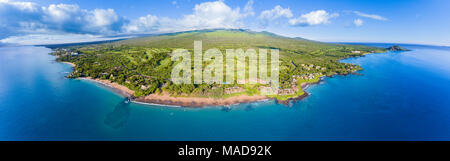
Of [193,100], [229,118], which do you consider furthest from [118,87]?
[229,118]

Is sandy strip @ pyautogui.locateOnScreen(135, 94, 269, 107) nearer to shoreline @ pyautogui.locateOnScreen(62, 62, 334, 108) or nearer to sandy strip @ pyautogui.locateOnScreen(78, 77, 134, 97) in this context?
shoreline @ pyautogui.locateOnScreen(62, 62, 334, 108)

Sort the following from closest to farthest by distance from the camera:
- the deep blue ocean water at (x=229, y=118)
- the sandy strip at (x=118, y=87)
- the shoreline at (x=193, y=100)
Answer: the deep blue ocean water at (x=229, y=118) < the shoreline at (x=193, y=100) < the sandy strip at (x=118, y=87)

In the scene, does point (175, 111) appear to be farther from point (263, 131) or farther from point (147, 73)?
point (147, 73)

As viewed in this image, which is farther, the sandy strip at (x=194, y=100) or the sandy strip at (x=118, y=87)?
the sandy strip at (x=118, y=87)

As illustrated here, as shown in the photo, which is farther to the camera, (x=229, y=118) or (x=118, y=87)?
(x=118, y=87)

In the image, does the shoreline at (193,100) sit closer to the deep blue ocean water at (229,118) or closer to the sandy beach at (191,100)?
the sandy beach at (191,100)

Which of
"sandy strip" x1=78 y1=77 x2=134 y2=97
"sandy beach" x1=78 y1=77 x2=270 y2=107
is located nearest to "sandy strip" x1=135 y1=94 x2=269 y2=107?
"sandy beach" x1=78 y1=77 x2=270 y2=107

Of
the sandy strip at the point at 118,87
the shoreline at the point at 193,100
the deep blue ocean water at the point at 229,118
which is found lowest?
the deep blue ocean water at the point at 229,118

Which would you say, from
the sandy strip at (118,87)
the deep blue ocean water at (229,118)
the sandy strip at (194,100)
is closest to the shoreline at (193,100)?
the sandy strip at (194,100)

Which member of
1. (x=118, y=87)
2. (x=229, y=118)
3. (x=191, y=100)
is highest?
(x=118, y=87)

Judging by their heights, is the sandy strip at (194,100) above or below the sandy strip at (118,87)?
below

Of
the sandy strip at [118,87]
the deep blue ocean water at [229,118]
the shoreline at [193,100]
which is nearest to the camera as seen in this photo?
the deep blue ocean water at [229,118]

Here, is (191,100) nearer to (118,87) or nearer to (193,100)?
(193,100)
